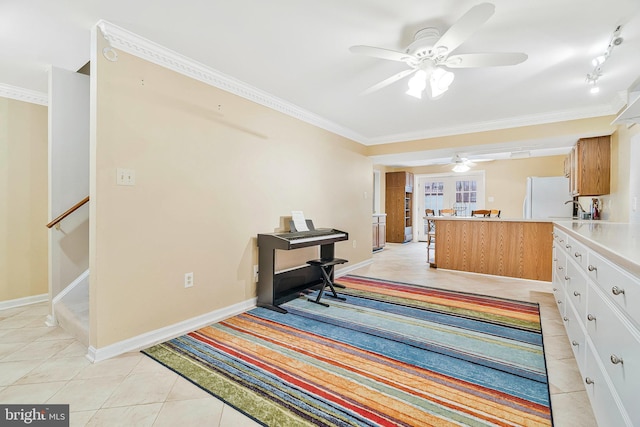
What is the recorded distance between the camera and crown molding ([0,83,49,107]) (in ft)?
9.85

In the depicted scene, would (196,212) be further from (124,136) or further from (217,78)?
(217,78)

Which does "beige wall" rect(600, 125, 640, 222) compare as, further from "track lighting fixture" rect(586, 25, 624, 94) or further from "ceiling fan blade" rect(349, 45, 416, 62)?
"ceiling fan blade" rect(349, 45, 416, 62)

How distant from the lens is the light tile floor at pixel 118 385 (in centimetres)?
148

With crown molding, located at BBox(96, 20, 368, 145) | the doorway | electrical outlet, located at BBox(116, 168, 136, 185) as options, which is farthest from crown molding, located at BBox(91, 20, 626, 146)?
the doorway

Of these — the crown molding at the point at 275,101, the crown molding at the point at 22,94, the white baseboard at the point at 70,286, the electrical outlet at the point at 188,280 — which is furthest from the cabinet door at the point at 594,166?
the crown molding at the point at 22,94

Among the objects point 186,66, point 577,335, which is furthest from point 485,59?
point 186,66

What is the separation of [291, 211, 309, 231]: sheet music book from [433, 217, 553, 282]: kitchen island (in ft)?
8.75

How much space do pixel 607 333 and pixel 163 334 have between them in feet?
8.91

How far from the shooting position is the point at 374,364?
1.98m

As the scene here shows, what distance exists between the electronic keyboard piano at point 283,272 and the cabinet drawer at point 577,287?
7.09 ft

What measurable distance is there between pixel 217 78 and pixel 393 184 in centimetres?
646

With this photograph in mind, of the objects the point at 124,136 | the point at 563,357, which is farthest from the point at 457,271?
the point at 124,136

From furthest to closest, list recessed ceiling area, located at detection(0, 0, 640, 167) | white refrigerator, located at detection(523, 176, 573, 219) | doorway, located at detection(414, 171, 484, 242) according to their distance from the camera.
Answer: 1. doorway, located at detection(414, 171, 484, 242)
2. white refrigerator, located at detection(523, 176, 573, 219)
3. recessed ceiling area, located at detection(0, 0, 640, 167)

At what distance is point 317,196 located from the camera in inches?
158
